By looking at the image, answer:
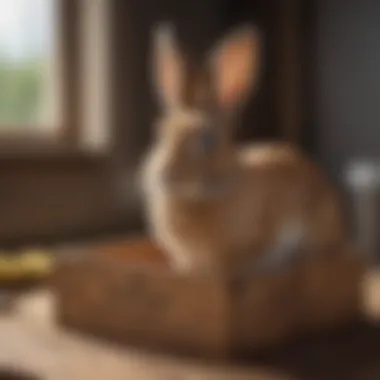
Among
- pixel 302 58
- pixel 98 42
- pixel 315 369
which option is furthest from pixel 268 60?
pixel 315 369

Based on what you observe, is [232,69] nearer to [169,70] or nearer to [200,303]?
[169,70]

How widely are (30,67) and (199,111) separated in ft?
2.94

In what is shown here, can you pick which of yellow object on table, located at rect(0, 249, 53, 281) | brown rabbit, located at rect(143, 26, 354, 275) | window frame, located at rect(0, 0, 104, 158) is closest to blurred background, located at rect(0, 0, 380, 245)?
window frame, located at rect(0, 0, 104, 158)

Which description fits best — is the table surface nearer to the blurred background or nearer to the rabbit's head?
the rabbit's head

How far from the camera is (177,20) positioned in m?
1.69

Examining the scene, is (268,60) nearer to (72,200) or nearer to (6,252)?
(72,200)

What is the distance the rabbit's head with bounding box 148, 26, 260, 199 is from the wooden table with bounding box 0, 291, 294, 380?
16 cm

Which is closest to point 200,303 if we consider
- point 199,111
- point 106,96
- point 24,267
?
point 199,111

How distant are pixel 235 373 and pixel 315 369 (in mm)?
67

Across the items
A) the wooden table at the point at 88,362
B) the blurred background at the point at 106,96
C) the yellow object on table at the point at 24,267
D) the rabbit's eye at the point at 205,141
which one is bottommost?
the wooden table at the point at 88,362

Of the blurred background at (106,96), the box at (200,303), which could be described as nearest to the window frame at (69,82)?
the blurred background at (106,96)

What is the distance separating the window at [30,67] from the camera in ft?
5.24

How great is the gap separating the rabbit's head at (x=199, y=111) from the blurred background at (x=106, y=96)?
28.5 inches

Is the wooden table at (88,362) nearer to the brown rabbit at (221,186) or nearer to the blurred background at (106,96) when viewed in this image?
the brown rabbit at (221,186)
